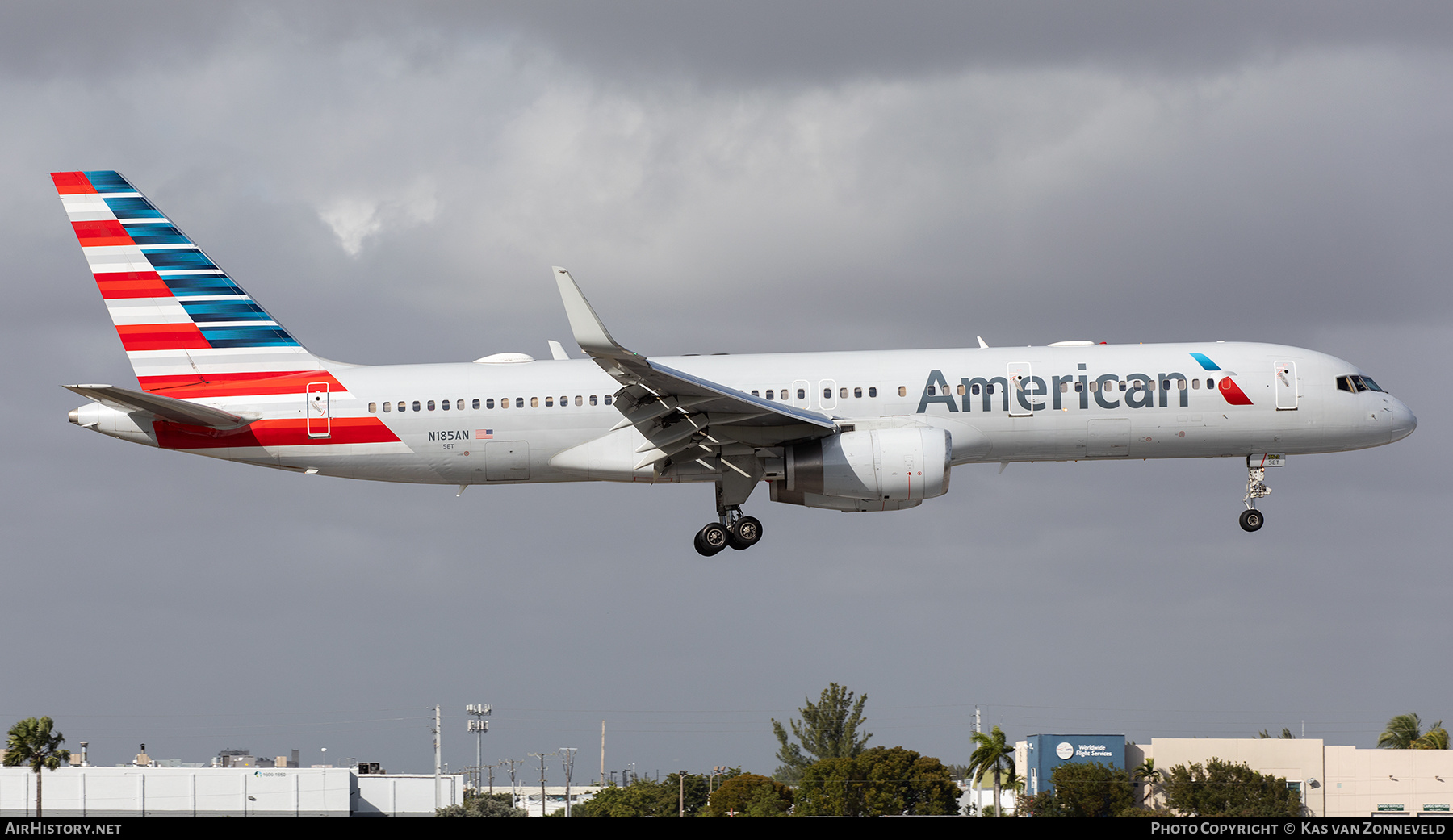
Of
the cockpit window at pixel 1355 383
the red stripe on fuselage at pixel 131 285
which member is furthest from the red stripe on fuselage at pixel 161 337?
the cockpit window at pixel 1355 383

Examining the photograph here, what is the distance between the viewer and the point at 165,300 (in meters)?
39.2

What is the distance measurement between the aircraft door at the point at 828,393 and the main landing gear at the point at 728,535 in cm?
366

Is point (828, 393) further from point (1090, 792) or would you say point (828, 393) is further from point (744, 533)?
point (1090, 792)

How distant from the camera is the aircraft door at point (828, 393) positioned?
34906 millimetres

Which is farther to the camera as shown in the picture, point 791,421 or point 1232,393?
point 1232,393

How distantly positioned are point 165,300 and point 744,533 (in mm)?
17813

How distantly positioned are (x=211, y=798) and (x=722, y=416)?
7502 cm

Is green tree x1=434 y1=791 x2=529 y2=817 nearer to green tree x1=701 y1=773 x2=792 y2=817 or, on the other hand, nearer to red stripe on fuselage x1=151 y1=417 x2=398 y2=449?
green tree x1=701 y1=773 x2=792 y2=817

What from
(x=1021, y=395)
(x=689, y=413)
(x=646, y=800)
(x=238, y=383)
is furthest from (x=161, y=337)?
(x=646, y=800)

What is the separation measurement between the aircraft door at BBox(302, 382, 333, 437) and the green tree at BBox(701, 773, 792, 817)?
191 ft

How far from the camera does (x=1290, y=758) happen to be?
3314 inches

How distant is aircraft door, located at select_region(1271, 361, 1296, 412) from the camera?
117 feet

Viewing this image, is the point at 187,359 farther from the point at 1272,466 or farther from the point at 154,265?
the point at 1272,466

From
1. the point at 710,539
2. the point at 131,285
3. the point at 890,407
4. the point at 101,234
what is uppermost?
the point at 101,234
